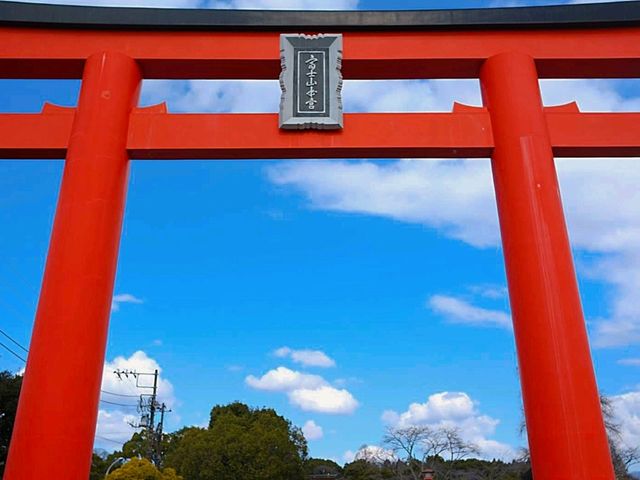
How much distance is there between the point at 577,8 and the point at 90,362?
5.74 meters

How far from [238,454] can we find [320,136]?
60.5 feet

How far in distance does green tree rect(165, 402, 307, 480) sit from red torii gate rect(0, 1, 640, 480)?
1794 cm

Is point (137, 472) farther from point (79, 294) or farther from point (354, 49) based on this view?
point (354, 49)

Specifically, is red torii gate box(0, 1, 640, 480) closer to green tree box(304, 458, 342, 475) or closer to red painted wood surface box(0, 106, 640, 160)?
red painted wood surface box(0, 106, 640, 160)

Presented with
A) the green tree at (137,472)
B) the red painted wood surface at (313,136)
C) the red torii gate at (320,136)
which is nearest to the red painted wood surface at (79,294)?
the red torii gate at (320,136)

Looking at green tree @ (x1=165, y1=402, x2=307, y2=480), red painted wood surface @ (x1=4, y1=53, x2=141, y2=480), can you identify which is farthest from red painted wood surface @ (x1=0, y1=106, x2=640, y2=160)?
green tree @ (x1=165, y1=402, x2=307, y2=480)

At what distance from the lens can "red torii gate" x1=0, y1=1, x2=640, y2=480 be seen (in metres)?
4.47

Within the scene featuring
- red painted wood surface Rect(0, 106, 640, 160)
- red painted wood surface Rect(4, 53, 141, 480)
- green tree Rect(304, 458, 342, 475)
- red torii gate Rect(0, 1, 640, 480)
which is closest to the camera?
red painted wood surface Rect(4, 53, 141, 480)

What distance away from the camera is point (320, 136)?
218 inches

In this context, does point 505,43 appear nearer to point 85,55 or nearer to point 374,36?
point 374,36

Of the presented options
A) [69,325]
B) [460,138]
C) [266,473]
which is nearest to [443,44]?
Result: [460,138]

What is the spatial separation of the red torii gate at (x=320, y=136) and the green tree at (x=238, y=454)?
1794cm

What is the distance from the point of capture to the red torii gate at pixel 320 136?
14.7ft

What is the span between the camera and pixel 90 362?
464 cm
